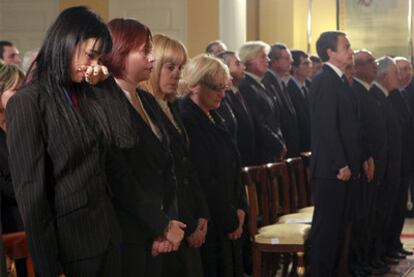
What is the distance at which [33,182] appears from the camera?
8.42 feet

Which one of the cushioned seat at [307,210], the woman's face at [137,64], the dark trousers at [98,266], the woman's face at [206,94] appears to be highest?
the woman's face at [137,64]

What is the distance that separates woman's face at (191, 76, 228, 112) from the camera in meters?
4.39

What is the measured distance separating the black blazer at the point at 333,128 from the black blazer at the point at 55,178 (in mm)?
3149

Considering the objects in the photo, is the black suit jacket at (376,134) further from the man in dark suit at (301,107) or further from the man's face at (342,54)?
the man in dark suit at (301,107)

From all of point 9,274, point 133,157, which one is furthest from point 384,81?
point 9,274

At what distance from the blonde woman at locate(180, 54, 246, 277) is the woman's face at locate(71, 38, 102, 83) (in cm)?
162

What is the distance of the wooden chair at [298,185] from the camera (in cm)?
604

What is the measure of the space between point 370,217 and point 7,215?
3.90 m

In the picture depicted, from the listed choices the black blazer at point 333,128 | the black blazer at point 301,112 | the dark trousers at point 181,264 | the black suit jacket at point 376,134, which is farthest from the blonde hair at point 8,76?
the black blazer at point 301,112

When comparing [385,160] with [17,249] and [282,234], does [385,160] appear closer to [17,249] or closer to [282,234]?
[282,234]

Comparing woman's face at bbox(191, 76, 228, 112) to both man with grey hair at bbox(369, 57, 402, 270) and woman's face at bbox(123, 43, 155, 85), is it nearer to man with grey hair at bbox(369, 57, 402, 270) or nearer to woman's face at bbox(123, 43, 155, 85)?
woman's face at bbox(123, 43, 155, 85)

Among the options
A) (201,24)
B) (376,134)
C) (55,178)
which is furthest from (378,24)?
(55,178)

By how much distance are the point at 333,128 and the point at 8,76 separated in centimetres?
263

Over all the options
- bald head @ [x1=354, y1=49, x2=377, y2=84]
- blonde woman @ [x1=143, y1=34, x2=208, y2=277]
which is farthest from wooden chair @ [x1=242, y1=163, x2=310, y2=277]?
bald head @ [x1=354, y1=49, x2=377, y2=84]
